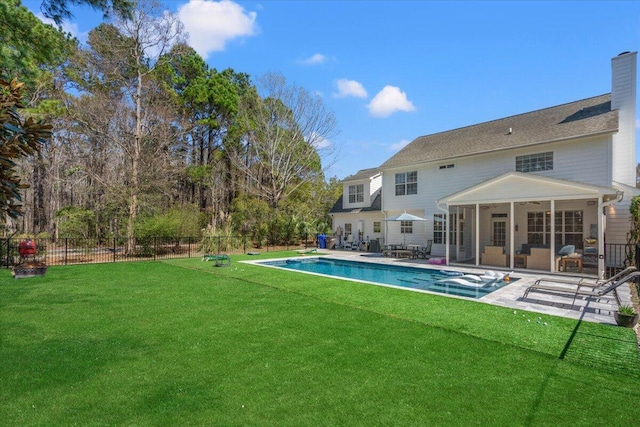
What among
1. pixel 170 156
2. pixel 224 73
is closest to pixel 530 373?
pixel 170 156

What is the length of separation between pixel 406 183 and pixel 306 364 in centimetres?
1614

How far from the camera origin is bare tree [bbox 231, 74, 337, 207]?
28.0m

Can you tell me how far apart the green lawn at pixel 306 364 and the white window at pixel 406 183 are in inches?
457

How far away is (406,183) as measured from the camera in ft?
63.0

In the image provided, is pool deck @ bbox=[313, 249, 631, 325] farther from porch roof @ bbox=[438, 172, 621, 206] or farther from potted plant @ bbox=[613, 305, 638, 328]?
porch roof @ bbox=[438, 172, 621, 206]

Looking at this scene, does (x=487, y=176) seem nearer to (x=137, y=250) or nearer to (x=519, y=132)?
(x=519, y=132)

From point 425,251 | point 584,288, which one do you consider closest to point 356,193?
point 425,251

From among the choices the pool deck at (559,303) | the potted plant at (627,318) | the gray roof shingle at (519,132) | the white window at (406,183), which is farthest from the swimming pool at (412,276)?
the gray roof shingle at (519,132)

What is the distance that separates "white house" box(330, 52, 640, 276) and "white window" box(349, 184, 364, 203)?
4.00m

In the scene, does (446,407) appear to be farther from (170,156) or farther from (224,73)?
(224,73)

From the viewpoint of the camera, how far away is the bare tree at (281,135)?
2797 cm

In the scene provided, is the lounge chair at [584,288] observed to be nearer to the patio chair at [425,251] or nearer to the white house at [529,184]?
the white house at [529,184]

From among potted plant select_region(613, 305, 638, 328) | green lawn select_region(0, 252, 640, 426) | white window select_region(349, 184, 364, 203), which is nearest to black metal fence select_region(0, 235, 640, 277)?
white window select_region(349, 184, 364, 203)

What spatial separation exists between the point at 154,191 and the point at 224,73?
50.4 ft
